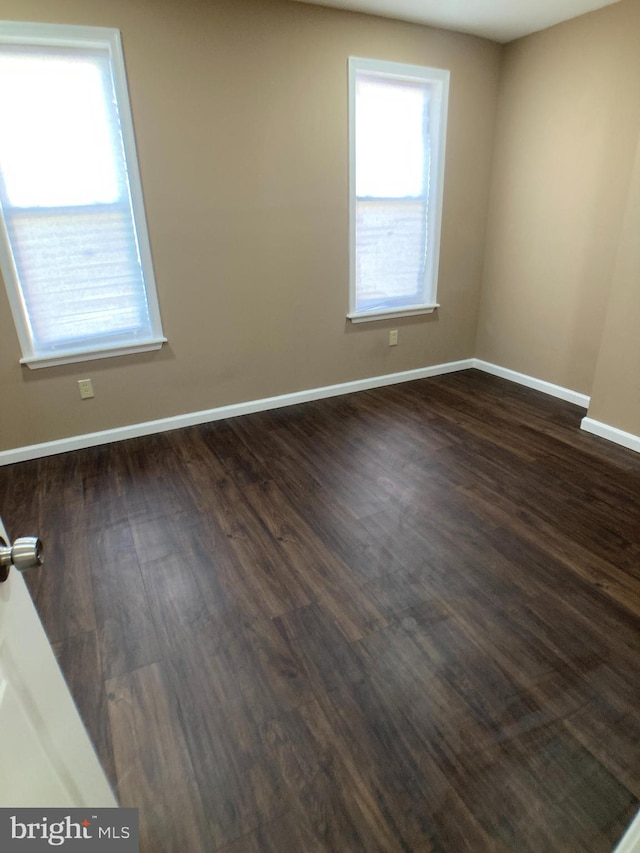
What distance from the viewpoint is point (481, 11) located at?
3.04 metres

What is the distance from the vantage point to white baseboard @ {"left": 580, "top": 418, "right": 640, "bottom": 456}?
2.96 metres

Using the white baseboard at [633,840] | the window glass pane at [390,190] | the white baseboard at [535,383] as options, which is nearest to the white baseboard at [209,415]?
the white baseboard at [535,383]

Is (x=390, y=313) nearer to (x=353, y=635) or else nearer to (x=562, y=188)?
(x=562, y=188)

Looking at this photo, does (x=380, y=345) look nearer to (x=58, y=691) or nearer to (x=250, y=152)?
(x=250, y=152)

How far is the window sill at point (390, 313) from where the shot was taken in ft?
12.3

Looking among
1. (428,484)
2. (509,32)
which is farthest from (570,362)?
(509,32)

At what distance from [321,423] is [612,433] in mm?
1889

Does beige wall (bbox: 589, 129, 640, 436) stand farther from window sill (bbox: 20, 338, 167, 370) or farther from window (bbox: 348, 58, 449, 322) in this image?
window sill (bbox: 20, 338, 167, 370)

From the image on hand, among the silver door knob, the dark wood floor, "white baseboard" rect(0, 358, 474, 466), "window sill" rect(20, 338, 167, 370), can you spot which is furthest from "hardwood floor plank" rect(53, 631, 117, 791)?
"window sill" rect(20, 338, 167, 370)

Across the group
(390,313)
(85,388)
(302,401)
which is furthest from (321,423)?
(85,388)

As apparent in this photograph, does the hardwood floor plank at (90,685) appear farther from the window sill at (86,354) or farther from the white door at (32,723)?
the window sill at (86,354)

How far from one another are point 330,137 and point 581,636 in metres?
3.22

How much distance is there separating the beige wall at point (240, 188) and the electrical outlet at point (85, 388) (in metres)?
0.04

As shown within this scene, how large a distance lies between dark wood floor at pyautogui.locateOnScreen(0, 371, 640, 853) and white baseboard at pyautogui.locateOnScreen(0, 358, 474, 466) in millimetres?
112
